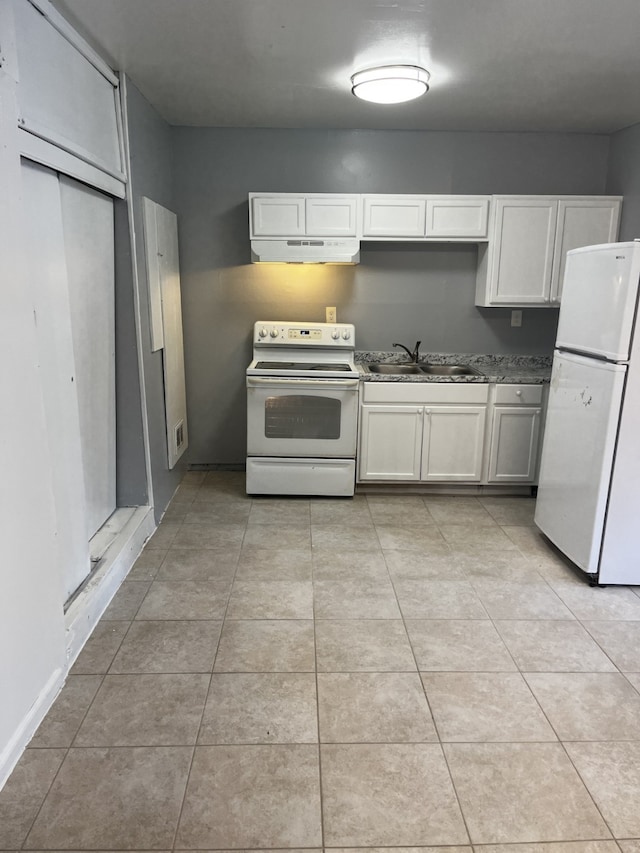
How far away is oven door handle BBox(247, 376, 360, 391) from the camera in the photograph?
3.70 metres

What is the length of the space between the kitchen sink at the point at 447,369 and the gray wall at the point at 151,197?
1862 mm

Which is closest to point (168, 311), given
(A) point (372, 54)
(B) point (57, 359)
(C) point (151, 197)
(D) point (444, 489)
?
(C) point (151, 197)

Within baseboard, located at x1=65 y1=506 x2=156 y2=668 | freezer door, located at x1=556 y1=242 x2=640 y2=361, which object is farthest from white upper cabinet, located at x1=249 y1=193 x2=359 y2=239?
baseboard, located at x1=65 y1=506 x2=156 y2=668

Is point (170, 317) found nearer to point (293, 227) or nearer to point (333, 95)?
point (293, 227)

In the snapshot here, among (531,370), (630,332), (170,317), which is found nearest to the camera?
(630,332)

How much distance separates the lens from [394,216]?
380 cm

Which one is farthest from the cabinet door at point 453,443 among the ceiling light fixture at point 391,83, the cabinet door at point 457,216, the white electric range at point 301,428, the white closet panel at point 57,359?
the white closet panel at point 57,359

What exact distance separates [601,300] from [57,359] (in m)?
2.39

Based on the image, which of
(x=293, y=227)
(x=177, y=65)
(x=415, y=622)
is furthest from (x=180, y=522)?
(x=177, y=65)

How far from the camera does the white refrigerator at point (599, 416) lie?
8.55 feet

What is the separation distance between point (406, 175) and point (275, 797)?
3.69 metres

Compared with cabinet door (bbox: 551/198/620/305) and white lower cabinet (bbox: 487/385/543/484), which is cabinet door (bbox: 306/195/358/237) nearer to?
cabinet door (bbox: 551/198/620/305)

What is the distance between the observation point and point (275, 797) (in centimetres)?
166

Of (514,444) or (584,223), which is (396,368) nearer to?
(514,444)
